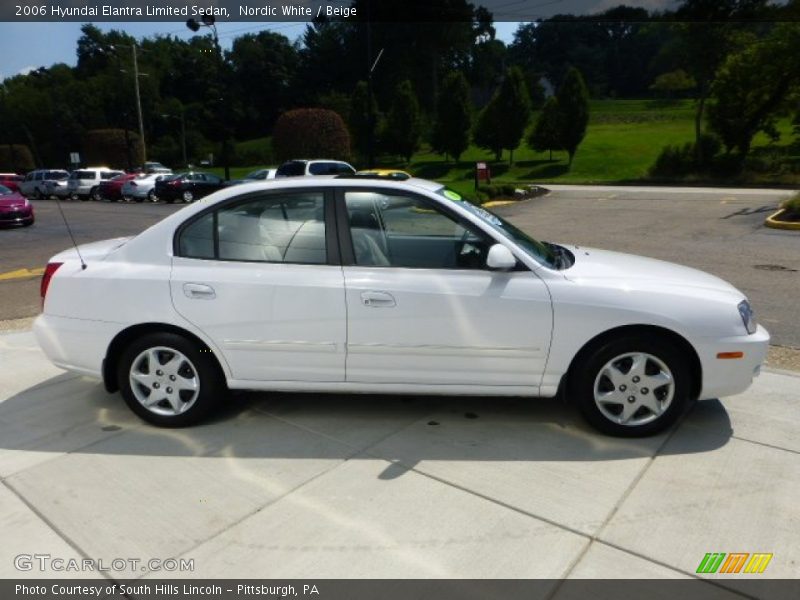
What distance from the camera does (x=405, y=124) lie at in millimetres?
45625

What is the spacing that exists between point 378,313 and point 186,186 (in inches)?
1019

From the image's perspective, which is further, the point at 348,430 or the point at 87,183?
the point at 87,183

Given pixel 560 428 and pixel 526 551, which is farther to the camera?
pixel 560 428

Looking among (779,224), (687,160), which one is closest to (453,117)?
(687,160)

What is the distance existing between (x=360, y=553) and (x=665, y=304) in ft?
7.00

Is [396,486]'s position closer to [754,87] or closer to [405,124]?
[754,87]

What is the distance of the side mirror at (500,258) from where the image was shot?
3.60m

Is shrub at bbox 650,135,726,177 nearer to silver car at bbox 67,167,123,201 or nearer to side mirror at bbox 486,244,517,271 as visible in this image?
silver car at bbox 67,167,123,201

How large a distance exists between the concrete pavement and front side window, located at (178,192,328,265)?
3.55 feet

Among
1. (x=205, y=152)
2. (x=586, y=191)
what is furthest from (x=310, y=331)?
(x=205, y=152)

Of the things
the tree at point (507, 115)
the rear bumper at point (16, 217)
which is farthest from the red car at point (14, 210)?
the tree at point (507, 115)

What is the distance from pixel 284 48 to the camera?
88688mm

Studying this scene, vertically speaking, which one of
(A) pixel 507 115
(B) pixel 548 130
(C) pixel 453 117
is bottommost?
(B) pixel 548 130

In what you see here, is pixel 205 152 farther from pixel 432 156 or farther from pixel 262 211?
pixel 262 211
